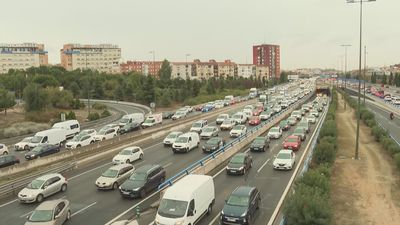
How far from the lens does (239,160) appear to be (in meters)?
26.6

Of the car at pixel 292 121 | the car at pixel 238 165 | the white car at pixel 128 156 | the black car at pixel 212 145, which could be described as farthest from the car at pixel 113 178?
the car at pixel 292 121

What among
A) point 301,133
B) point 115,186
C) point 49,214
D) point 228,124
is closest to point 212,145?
point 301,133

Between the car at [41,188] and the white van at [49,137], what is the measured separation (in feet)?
56.3

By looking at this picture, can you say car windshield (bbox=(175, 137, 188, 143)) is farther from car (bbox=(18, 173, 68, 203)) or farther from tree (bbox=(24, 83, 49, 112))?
tree (bbox=(24, 83, 49, 112))

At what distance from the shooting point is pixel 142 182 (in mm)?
21688

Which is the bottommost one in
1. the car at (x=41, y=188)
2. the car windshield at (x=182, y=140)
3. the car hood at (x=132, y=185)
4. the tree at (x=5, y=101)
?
the car at (x=41, y=188)

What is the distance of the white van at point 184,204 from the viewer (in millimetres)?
15781

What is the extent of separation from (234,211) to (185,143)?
17958mm

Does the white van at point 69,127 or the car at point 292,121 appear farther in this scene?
the car at point 292,121

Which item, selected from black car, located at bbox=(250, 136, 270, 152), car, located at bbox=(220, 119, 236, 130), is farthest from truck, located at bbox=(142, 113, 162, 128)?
black car, located at bbox=(250, 136, 270, 152)

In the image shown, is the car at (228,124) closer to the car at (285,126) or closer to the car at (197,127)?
the car at (197,127)

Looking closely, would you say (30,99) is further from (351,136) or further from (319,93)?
(319,93)

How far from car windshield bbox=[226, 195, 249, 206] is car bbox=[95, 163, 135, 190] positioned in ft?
28.0

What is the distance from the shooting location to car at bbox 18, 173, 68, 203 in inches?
834
